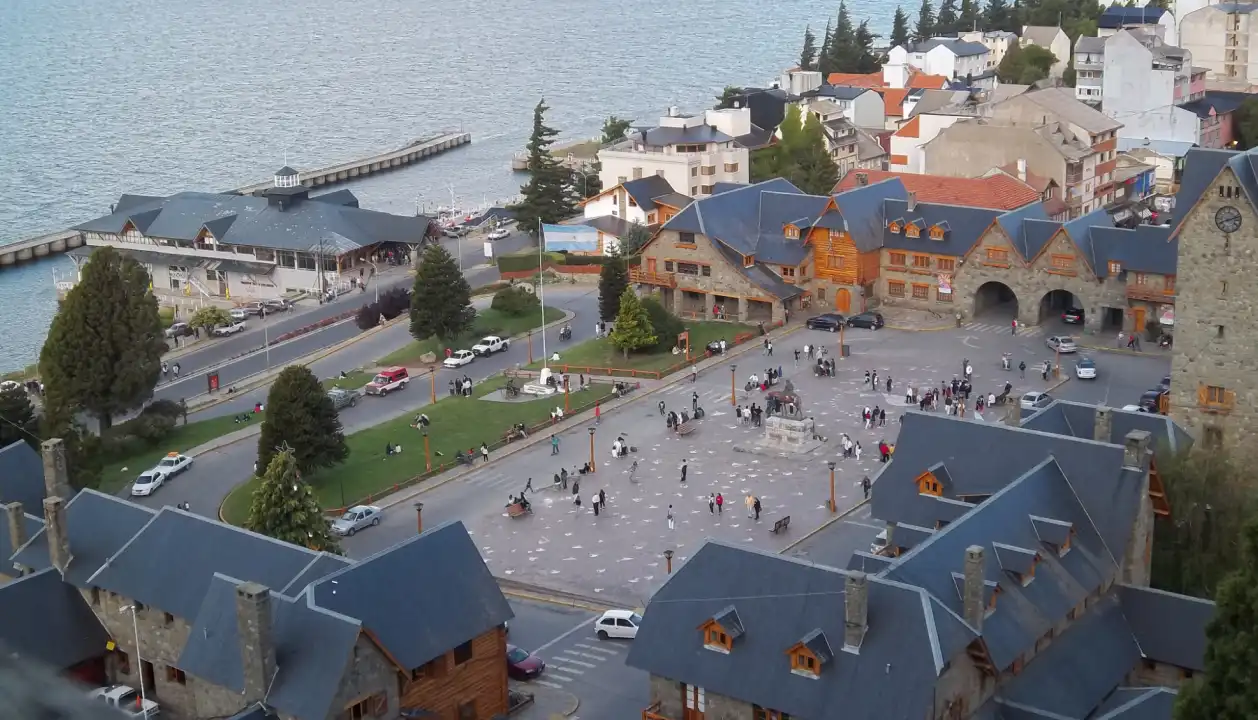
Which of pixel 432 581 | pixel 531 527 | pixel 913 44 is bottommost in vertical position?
pixel 531 527

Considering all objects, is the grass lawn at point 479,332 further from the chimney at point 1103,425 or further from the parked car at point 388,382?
the chimney at point 1103,425

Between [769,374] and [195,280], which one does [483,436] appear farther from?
[195,280]

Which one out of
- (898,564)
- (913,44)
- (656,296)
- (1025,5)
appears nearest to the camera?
(898,564)

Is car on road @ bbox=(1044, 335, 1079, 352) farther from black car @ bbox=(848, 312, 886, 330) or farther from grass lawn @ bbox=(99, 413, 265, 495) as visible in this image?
grass lawn @ bbox=(99, 413, 265, 495)

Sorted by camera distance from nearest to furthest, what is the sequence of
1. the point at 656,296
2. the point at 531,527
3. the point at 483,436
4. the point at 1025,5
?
the point at 531,527
the point at 483,436
the point at 656,296
the point at 1025,5

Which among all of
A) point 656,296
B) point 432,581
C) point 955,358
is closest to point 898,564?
point 432,581

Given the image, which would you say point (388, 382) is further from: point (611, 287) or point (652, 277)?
point (652, 277)
